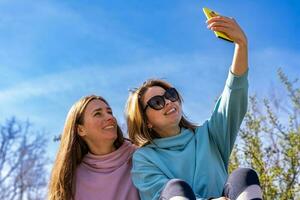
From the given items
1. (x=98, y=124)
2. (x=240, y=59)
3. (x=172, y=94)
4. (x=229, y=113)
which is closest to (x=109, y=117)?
(x=98, y=124)

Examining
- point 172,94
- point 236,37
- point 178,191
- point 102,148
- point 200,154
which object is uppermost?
point 236,37

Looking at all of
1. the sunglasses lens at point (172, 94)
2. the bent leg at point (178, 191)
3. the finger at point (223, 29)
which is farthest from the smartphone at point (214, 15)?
the bent leg at point (178, 191)

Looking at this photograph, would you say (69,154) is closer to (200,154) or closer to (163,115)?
(163,115)

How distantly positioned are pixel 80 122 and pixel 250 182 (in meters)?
1.22

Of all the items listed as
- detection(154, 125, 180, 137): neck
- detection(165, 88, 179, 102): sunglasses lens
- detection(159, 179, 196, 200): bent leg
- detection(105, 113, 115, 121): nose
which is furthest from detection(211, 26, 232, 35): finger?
detection(105, 113, 115, 121): nose

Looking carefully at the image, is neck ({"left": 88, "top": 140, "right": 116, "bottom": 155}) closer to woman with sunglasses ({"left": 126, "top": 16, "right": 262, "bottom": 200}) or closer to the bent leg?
woman with sunglasses ({"left": 126, "top": 16, "right": 262, "bottom": 200})

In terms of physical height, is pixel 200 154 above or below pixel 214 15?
below

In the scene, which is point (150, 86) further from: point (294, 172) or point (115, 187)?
point (294, 172)

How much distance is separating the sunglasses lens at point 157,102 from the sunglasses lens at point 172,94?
4cm

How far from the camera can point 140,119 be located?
2523mm

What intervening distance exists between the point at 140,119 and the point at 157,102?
142mm

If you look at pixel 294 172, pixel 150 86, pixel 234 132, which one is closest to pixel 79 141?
pixel 150 86

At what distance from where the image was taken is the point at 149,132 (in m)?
2.54

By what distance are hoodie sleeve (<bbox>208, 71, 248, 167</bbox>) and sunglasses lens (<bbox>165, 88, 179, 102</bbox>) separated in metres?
0.22
